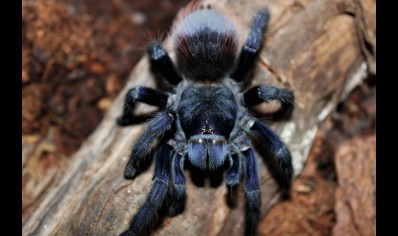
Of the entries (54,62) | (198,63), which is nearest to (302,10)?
(198,63)

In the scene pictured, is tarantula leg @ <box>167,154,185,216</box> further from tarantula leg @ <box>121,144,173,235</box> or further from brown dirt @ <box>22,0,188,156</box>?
brown dirt @ <box>22,0,188,156</box>

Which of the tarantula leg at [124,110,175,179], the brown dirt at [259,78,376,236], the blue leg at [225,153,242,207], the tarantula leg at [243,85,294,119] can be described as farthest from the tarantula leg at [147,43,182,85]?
the brown dirt at [259,78,376,236]

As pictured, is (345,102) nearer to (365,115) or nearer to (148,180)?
(365,115)

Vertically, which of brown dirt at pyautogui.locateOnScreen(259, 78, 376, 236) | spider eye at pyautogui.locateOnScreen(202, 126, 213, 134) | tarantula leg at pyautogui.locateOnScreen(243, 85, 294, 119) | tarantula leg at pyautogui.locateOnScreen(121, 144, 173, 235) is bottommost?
brown dirt at pyautogui.locateOnScreen(259, 78, 376, 236)

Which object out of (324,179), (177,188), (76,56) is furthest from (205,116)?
(76,56)

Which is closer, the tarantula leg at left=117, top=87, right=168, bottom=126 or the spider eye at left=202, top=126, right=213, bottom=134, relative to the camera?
the spider eye at left=202, top=126, right=213, bottom=134

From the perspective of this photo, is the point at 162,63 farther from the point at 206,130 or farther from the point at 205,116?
the point at 206,130

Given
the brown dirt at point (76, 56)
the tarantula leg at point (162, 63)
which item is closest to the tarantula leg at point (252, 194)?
the tarantula leg at point (162, 63)

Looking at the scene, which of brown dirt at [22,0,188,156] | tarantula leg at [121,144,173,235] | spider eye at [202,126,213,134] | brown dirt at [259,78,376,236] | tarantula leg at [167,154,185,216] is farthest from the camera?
brown dirt at [22,0,188,156]
